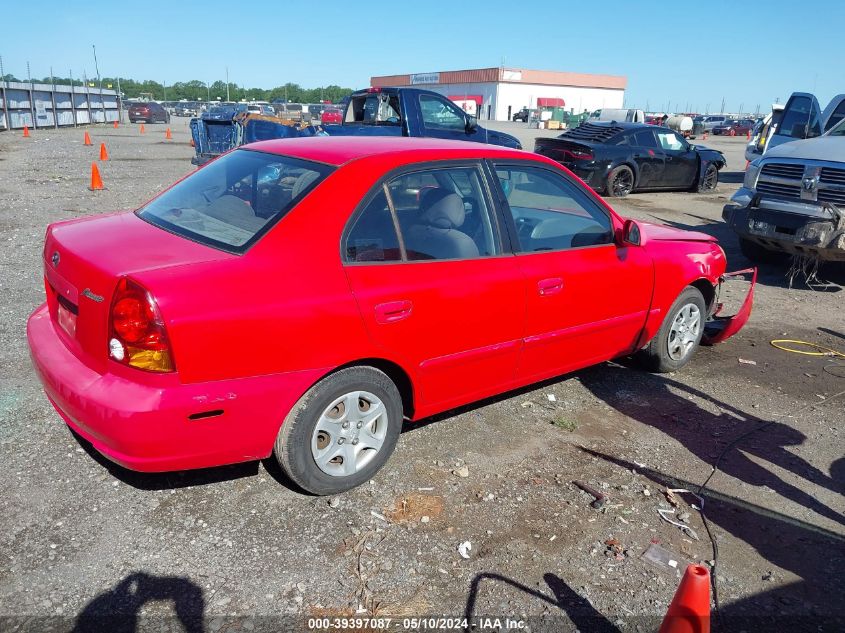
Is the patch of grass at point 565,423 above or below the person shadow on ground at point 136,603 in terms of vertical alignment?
below

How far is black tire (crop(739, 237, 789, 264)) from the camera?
9047 millimetres

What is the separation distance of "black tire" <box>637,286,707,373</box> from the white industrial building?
78.5m

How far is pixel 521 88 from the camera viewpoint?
8488 cm

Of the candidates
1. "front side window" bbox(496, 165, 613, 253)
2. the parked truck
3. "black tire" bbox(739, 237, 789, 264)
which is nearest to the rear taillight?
"front side window" bbox(496, 165, 613, 253)

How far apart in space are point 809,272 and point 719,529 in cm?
647

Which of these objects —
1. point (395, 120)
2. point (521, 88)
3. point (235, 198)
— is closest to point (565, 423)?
point (235, 198)

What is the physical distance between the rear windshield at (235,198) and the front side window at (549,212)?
1210mm

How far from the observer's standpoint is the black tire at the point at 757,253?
9.05 metres

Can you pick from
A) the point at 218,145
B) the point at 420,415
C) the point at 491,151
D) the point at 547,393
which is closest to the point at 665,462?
the point at 547,393

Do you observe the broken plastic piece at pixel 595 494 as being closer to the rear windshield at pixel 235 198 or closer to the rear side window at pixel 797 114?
the rear windshield at pixel 235 198

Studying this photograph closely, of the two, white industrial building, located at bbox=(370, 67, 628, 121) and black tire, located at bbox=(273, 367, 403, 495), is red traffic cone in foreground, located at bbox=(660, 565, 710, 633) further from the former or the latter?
white industrial building, located at bbox=(370, 67, 628, 121)

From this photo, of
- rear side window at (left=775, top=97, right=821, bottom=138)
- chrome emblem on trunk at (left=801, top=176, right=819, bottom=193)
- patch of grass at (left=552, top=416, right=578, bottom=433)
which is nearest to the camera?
patch of grass at (left=552, top=416, right=578, bottom=433)

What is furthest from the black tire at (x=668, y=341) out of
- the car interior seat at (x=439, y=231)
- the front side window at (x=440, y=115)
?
the front side window at (x=440, y=115)

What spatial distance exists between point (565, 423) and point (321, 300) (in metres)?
2.04
